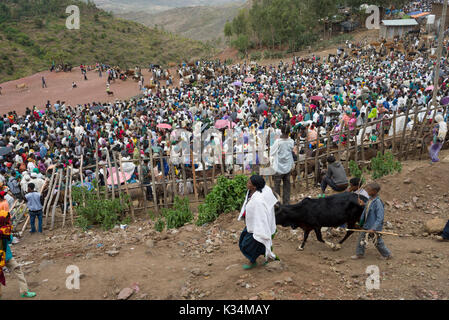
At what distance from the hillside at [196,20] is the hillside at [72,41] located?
30.5m

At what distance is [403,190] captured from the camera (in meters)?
6.68

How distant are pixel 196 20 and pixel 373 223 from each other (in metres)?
96.0

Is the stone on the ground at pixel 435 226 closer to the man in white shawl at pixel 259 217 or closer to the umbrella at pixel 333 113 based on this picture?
the man in white shawl at pixel 259 217

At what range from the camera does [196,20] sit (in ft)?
304

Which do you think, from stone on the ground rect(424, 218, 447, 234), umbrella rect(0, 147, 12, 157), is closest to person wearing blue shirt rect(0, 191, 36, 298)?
stone on the ground rect(424, 218, 447, 234)

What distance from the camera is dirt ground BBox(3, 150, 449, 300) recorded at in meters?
4.09

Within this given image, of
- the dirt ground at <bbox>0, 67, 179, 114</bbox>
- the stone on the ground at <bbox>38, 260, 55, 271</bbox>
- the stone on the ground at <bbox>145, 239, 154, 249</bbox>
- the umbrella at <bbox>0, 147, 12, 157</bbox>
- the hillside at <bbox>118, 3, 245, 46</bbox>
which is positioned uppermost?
the hillside at <bbox>118, 3, 245, 46</bbox>

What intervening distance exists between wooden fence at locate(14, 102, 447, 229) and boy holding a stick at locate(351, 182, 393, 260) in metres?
3.09

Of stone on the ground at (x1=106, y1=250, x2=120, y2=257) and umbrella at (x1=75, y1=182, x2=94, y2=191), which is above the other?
umbrella at (x1=75, y1=182, x2=94, y2=191)

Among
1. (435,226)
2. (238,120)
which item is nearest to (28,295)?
(435,226)

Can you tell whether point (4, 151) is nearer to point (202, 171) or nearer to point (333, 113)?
point (202, 171)

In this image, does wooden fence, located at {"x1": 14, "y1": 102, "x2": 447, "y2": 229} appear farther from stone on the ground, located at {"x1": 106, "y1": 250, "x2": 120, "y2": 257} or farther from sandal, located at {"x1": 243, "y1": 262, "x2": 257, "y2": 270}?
sandal, located at {"x1": 243, "y1": 262, "x2": 257, "y2": 270}

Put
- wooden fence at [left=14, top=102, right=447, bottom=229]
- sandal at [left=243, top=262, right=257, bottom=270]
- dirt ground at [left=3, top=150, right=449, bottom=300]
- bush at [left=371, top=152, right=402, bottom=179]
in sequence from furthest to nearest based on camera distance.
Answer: wooden fence at [left=14, top=102, right=447, bottom=229] < bush at [left=371, top=152, right=402, bottom=179] < sandal at [left=243, top=262, right=257, bottom=270] < dirt ground at [left=3, top=150, right=449, bottom=300]
